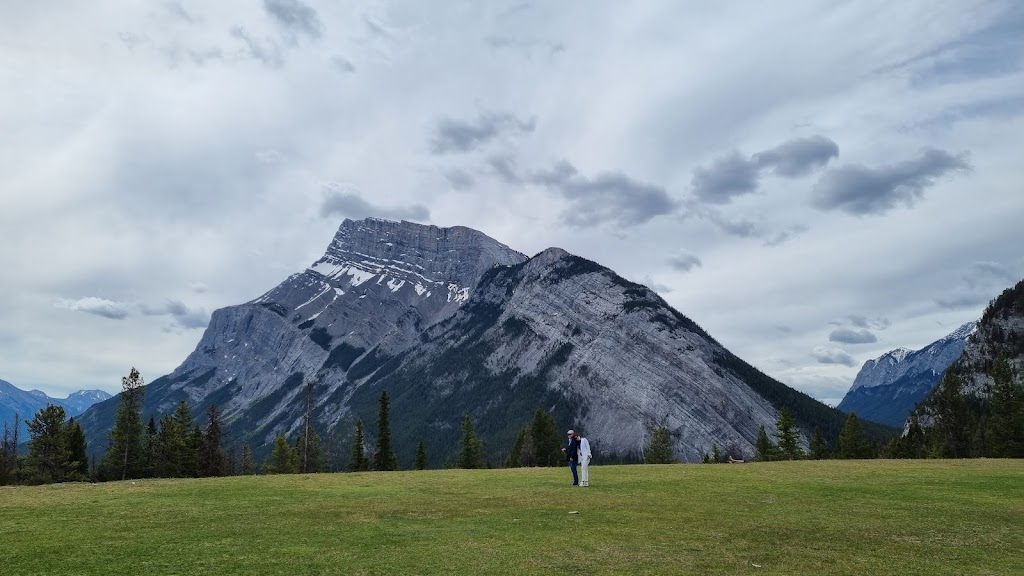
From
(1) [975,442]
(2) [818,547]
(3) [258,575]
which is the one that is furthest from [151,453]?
(1) [975,442]

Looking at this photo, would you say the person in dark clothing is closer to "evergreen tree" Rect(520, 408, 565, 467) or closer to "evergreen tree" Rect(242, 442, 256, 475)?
"evergreen tree" Rect(520, 408, 565, 467)

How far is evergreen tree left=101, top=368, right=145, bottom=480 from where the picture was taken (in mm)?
76656

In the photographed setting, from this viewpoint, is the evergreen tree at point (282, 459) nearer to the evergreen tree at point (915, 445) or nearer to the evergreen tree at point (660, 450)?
the evergreen tree at point (660, 450)

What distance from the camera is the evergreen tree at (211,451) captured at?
85562 millimetres

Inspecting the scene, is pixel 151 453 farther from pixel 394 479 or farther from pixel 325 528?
pixel 325 528

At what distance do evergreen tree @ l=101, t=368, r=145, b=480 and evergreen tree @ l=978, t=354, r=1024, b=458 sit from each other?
107455 mm

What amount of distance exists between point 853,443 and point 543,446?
167 ft

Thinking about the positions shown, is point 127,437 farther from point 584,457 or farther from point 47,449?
point 584,457

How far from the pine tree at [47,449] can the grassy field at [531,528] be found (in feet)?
139

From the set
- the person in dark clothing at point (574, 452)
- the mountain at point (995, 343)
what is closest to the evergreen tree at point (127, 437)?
the person in dark clothing at point (574, 452)

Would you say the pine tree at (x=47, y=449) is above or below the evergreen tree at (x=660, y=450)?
above

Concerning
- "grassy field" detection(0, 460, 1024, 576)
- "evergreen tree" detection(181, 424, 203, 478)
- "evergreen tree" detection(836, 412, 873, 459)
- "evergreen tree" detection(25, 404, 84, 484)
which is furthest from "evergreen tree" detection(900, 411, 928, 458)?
"evergreen tree" detection(25, 404, 84, 484)

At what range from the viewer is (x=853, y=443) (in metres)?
98.5

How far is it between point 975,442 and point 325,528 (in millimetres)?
106183
